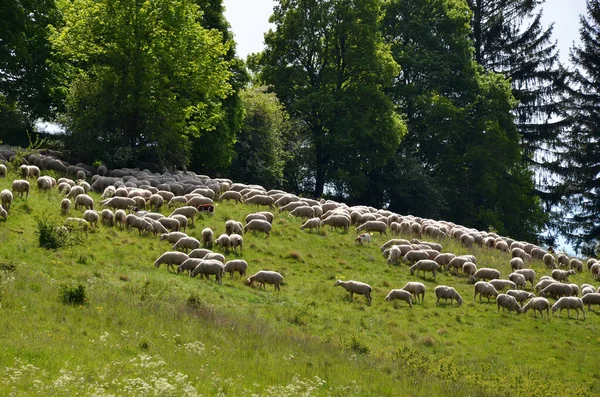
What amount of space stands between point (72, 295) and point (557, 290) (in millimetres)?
19324

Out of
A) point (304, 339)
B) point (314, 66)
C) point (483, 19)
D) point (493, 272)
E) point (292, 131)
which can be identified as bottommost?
point (304, 339)

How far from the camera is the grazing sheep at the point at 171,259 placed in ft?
78.1

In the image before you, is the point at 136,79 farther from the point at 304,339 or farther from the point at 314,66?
the point at 304,339

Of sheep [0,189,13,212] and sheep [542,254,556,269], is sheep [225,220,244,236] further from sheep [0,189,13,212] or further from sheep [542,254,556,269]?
sheep [542,254,556,269]

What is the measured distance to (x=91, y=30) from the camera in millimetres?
41125

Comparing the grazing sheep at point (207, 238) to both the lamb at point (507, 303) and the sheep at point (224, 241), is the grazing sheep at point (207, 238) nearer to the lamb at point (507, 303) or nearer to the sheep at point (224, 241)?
the sheep at point (224, 241)

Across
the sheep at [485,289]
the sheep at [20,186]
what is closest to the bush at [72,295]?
the sheep at [20,186]

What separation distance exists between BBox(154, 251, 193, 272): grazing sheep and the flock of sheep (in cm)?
3

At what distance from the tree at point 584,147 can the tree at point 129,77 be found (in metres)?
38.8

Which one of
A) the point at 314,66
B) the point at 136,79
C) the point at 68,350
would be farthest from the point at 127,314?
the point at 314,66

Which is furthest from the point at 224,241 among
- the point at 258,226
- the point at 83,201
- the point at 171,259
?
the point at 83,201

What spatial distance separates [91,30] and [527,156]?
152 feet

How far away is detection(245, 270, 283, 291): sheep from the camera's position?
2394cm

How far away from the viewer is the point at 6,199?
25.4 meters
